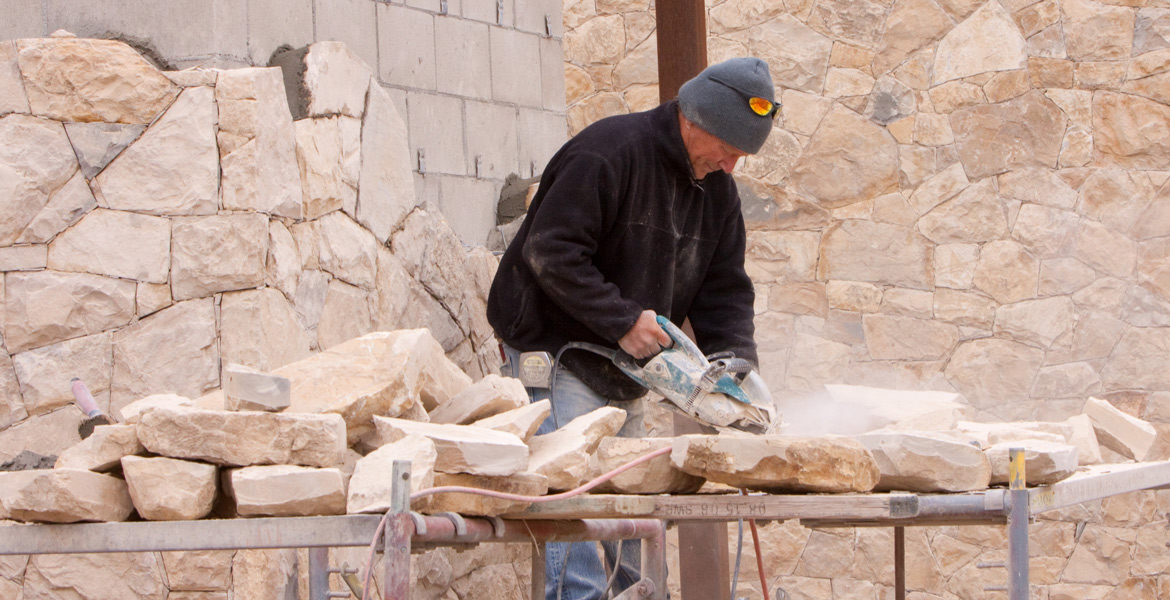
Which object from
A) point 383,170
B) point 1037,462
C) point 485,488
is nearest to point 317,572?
point 485,488

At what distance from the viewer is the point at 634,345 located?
3521mm

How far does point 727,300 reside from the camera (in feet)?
13.4

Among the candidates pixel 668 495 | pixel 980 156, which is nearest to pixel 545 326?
pixel 668 495

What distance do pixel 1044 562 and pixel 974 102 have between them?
2.35 meters

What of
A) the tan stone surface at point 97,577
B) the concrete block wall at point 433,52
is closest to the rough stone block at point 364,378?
the tan stone surface at point 97,577

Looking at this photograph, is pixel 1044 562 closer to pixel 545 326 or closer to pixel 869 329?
pixel 869 329

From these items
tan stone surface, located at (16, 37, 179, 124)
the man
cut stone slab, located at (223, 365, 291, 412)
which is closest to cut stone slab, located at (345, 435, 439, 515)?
cut stone slab, located at (223, 365, 291, 412)

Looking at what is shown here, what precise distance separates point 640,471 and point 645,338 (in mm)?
1005

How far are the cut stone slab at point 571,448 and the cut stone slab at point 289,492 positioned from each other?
1.34 ft

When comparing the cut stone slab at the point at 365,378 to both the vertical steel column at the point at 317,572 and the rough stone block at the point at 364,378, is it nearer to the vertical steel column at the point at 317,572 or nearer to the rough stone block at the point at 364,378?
the rough stone block at the point at 364,378

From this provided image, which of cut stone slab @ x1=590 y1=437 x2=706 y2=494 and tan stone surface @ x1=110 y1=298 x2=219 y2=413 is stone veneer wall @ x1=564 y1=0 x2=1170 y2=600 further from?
cut stone slab @ x1=590 y1=437 x2=706 y2=494

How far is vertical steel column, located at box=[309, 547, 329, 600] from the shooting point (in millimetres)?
3180

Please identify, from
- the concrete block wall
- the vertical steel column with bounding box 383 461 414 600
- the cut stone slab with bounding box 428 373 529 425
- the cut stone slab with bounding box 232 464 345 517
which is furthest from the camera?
the concrete block wall

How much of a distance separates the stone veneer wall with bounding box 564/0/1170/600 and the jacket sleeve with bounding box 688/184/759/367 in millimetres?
2297
